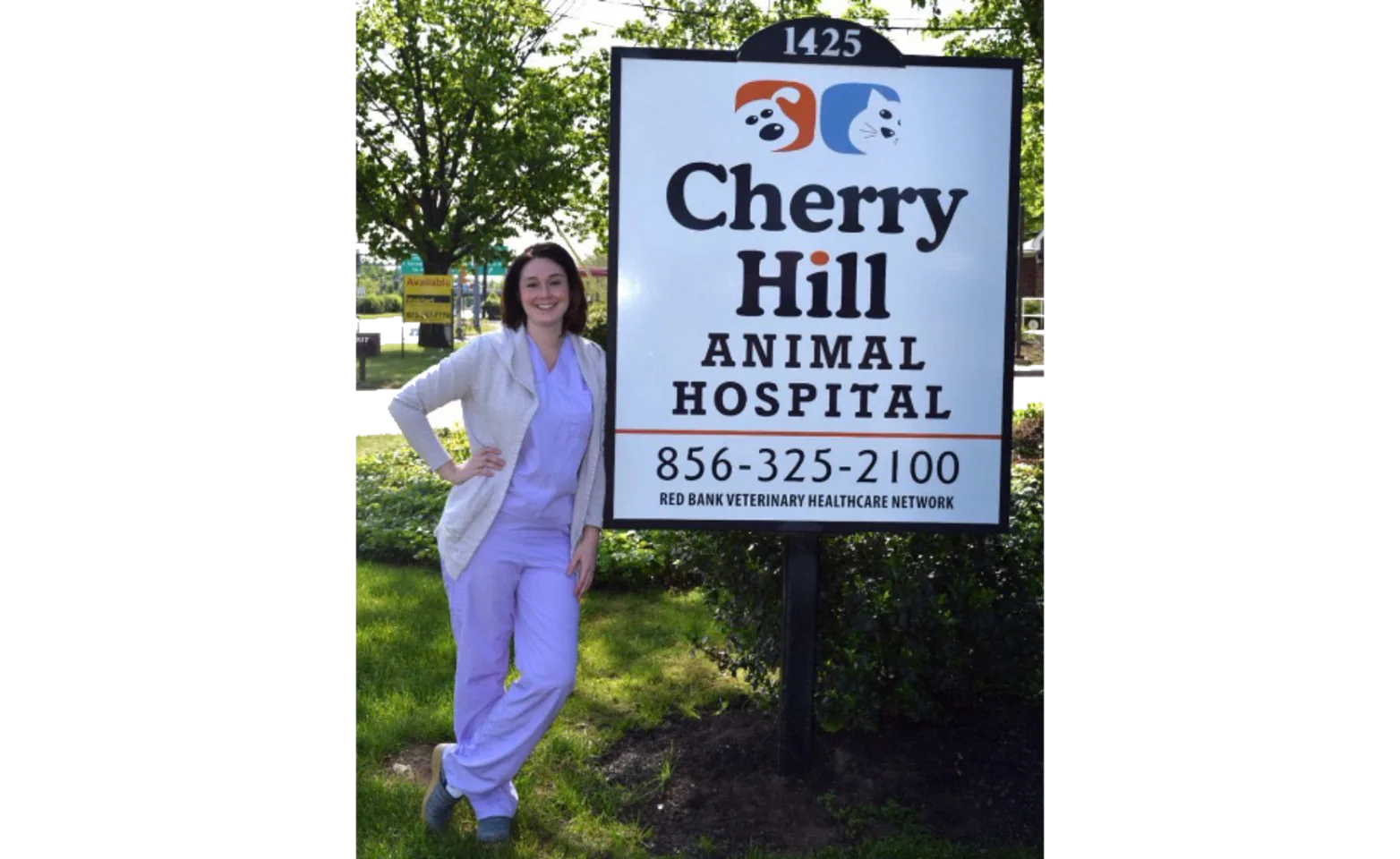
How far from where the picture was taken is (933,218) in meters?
3.83

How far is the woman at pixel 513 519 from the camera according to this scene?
11.9 ft

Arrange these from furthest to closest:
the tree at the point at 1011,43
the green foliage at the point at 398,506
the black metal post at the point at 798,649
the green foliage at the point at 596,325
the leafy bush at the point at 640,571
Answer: the tree at the point at 1011,43
the green foliage at the point at 596,325
the green foliage at the point at 398,506
the leafy bush at the point at 640,571
the black metal post at the point at 798,649

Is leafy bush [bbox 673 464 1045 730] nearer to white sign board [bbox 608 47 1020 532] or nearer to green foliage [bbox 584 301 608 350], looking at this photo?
white sign board [bbox 608 47 1020 532]

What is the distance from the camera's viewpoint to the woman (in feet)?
11.9

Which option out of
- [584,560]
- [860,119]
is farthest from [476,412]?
[860,119]

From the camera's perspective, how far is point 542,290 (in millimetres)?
3676

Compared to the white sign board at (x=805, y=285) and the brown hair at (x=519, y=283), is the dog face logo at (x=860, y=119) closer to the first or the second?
the white sign board at (x=805, y=285)

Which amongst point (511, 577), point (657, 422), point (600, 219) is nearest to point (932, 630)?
point (657, 422)

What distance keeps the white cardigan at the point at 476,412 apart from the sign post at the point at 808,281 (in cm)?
34

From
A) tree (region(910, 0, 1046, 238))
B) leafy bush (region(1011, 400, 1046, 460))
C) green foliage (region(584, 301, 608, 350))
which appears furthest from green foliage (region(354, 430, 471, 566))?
tree (region(910, 0, 1046, 238))

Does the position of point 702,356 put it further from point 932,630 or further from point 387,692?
point 387,692

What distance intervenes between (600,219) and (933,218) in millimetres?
9117

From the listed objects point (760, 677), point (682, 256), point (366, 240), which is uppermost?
point (366, 240)

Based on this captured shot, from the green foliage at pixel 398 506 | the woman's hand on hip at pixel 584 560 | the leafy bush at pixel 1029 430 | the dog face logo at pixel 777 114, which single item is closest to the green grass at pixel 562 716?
the green foliage at pixel 398 506
